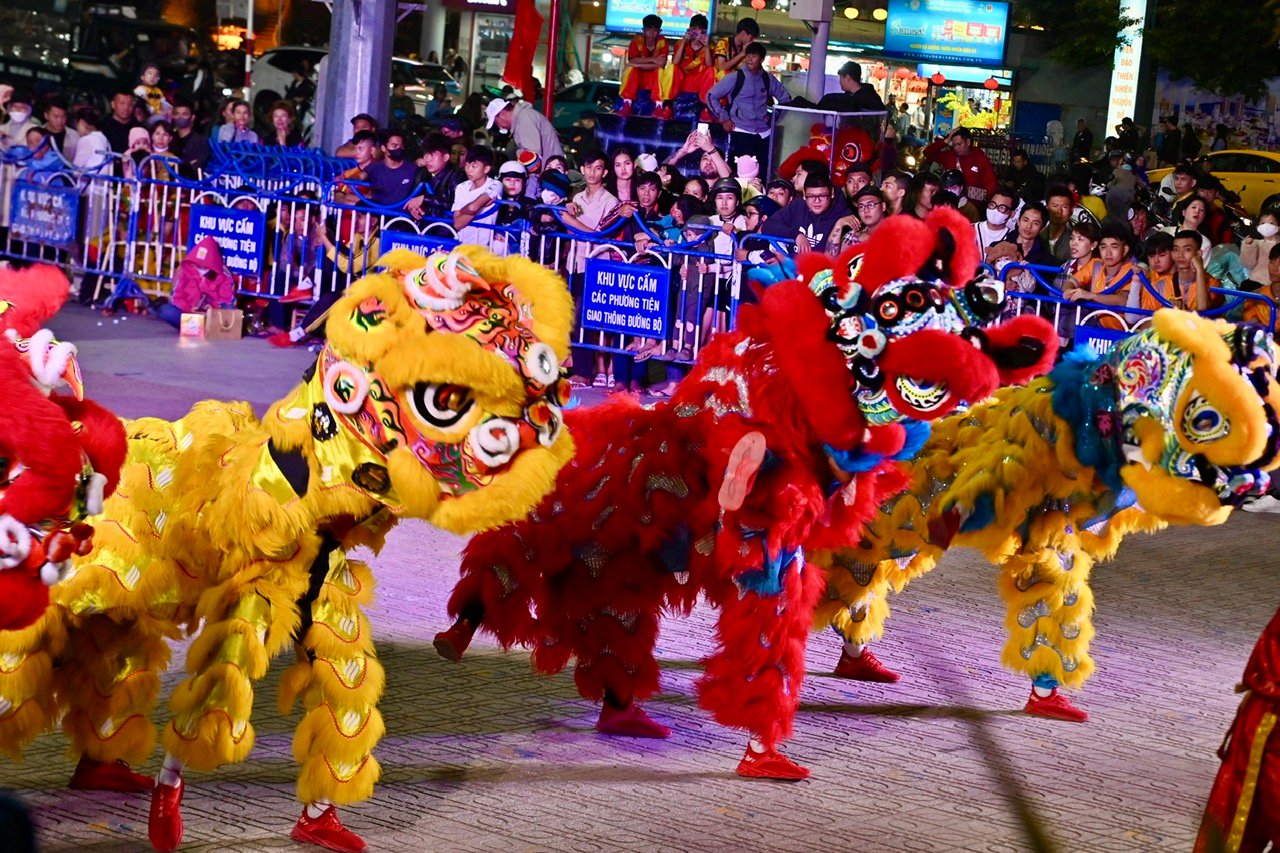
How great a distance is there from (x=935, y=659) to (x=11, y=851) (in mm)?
5039

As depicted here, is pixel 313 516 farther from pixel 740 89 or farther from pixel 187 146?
pixel 740 89

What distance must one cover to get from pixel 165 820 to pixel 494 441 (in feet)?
4.03

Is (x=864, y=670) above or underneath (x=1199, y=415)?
underneath

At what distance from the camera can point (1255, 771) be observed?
11.6 ft

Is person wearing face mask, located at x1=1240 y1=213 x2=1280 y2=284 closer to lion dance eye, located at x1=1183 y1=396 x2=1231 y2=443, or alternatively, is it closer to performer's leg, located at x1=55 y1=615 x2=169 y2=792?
lion dance eye, located at x1=1183 y1=396 x2=1231 y2=443

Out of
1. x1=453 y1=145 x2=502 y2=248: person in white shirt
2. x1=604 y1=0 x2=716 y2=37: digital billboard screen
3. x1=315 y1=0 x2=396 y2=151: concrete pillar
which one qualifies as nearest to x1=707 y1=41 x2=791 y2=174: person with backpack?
x1=315 y1=0 x2=396 y2=151: concrete pillar

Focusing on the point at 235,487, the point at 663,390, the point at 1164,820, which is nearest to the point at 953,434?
the point at 1164,820

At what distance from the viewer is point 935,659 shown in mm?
6184

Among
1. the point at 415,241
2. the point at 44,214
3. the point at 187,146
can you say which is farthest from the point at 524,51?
the point at 415,241

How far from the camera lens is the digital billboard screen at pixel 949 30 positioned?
31.8 meters

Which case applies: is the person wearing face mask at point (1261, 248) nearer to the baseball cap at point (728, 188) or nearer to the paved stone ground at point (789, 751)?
the baseball cap at point (728, 188)

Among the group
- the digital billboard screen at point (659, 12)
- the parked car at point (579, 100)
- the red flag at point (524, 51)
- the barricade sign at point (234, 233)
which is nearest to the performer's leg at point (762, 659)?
the barricade sign at point (234, 233)

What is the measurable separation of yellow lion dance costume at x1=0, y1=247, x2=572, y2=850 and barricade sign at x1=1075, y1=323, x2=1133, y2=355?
5.68 m

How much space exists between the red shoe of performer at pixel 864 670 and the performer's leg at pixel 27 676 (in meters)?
2.86
